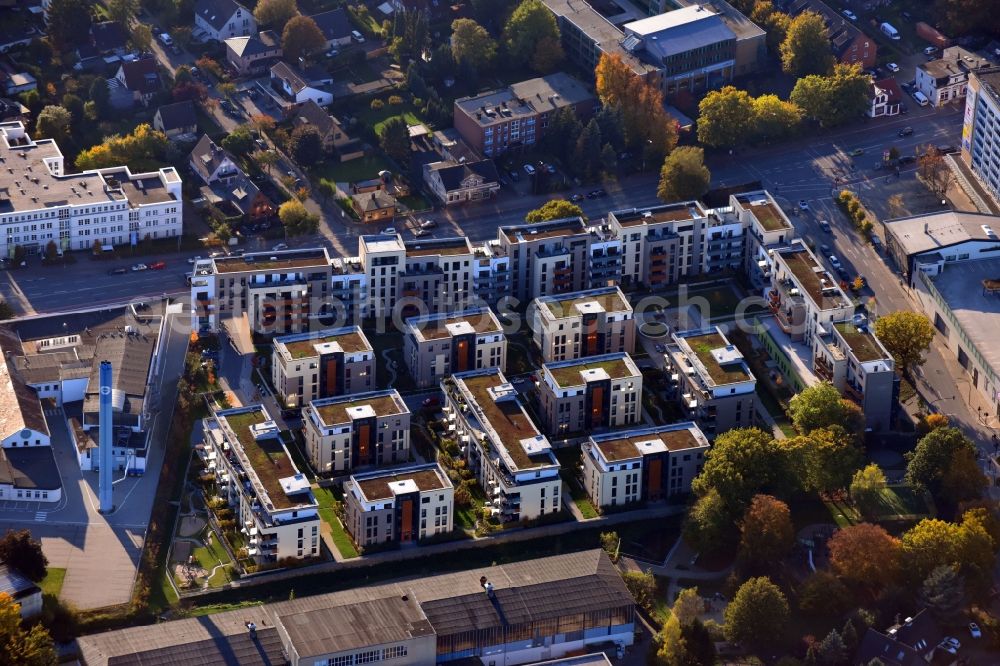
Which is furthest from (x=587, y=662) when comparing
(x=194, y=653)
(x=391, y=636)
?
(x=194, y=653)

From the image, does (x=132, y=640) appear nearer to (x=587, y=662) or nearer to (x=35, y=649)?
(x=35, y=649)

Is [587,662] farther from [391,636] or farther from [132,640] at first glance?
[132,640]

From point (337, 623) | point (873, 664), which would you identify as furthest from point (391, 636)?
point (873, 664)

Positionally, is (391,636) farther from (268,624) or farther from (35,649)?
(35,649)

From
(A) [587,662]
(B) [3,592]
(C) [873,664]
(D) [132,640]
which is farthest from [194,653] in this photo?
(C) [873,664]
